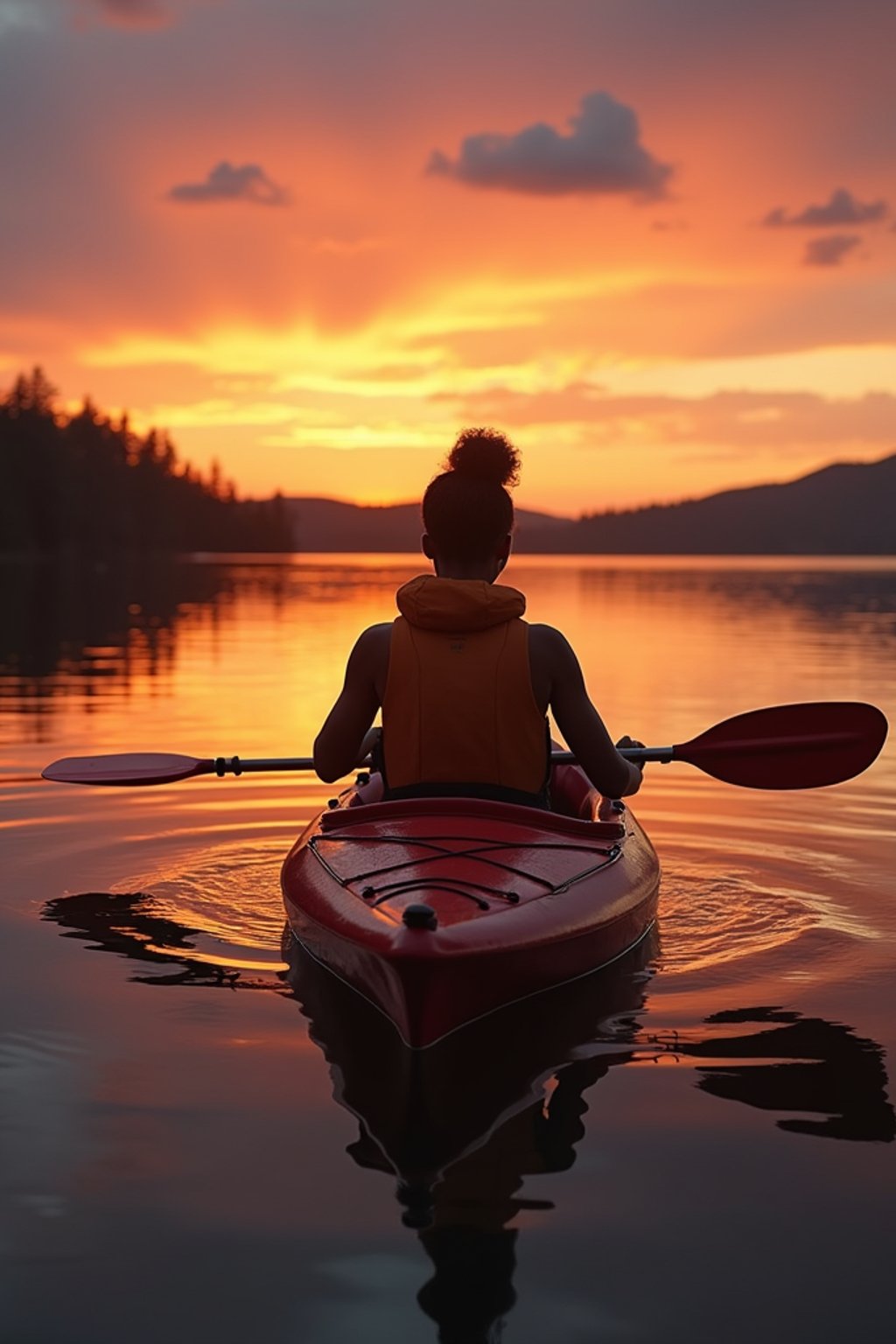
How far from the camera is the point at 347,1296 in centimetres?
289

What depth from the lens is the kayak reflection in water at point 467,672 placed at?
4832mm

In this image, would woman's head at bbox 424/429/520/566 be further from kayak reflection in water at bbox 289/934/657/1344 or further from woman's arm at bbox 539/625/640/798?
kayak reflection in water at bbox 289/934/657/1344

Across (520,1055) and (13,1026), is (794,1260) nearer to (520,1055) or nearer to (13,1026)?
(520,1055)

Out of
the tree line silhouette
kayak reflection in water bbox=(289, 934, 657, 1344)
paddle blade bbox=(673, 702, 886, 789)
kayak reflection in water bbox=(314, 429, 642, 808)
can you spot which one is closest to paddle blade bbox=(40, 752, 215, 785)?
kayak reflection in water bbox=(289, 934, 657, 1344)

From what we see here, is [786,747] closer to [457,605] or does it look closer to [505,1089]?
[457,605]

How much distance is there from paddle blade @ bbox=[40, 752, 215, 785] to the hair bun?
2.74 metres

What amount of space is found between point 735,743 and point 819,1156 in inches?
130

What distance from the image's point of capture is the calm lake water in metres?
2.90

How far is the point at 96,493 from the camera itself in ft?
338

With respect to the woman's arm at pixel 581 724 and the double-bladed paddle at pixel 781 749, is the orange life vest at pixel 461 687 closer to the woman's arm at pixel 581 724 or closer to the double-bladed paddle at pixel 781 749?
the woman's arm at pixel 581 724

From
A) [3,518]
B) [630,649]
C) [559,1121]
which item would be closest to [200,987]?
[559,1121]

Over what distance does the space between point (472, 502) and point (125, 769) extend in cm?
330

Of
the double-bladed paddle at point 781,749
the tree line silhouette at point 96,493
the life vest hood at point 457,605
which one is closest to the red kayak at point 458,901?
the life vest hood at point 457,605

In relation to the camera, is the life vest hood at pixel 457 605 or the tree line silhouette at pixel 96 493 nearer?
the life vest hood at pixel 457 605
